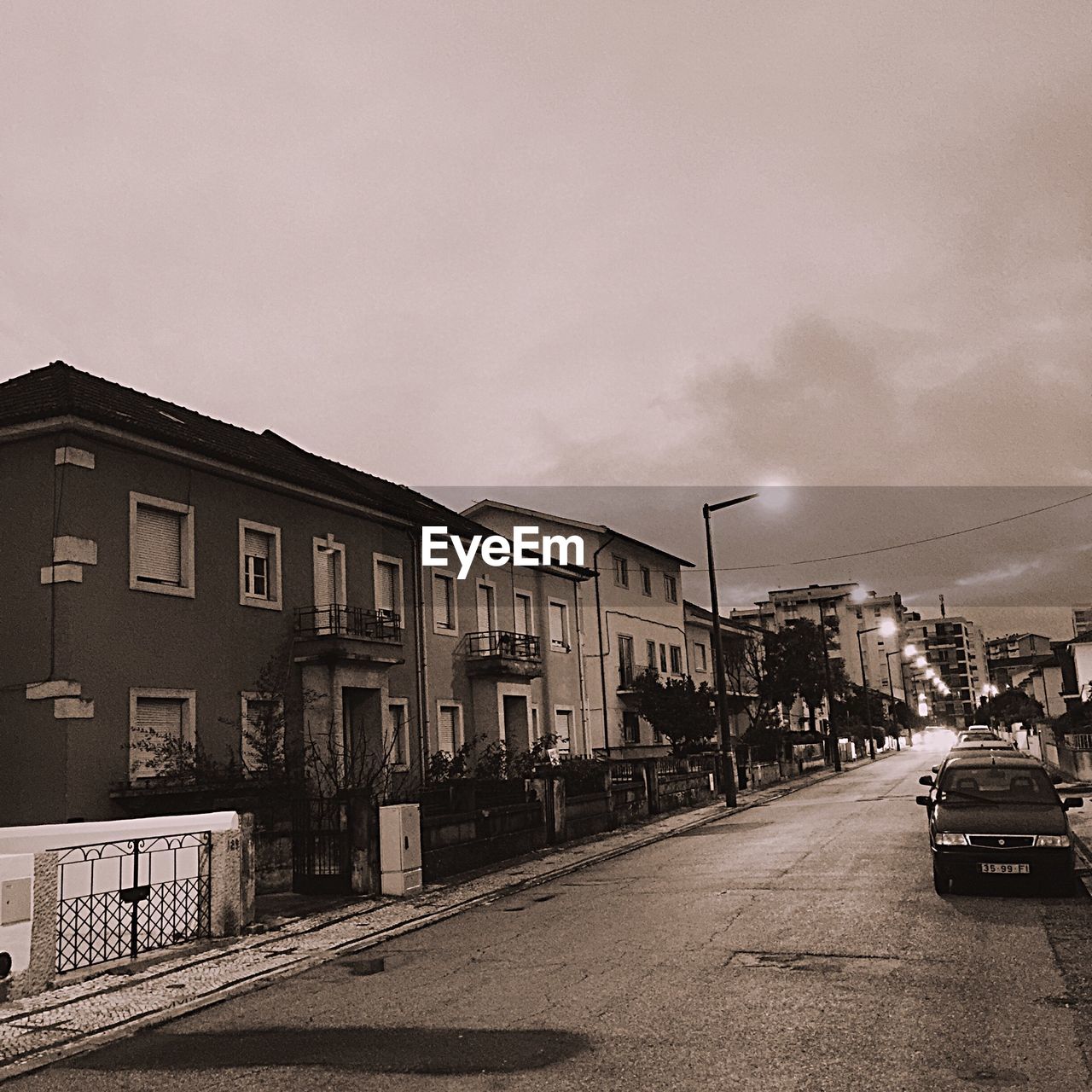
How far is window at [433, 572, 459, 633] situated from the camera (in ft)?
93.1

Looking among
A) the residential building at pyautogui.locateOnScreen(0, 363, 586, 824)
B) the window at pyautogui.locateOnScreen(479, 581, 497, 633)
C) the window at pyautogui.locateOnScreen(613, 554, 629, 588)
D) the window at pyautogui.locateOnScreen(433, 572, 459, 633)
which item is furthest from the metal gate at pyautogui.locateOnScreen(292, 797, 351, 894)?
the window at pyautogui.locateOnScreen(613, 554, 629, 588)

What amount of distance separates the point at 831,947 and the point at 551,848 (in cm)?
1174

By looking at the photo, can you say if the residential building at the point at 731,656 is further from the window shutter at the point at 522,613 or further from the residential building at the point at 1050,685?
the window shutter at the point at 522,613

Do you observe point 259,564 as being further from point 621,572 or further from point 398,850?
point 621,572

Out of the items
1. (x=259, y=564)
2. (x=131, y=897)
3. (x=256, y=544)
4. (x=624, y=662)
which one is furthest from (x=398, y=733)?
(x=624, y=662)

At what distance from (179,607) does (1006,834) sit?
13.8 metres

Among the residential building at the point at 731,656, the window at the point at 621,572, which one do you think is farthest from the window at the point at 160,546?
the residential building at the point at 731,656

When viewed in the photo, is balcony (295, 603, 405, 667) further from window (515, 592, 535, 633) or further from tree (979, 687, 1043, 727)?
tree (979, 687, 1043, 727)

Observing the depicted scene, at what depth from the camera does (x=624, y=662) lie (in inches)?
1770

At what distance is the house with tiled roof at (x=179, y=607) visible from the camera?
55.5 ft

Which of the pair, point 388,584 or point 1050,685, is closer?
point 388,584

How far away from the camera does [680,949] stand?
10.3 metres

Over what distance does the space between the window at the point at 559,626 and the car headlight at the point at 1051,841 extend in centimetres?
2326

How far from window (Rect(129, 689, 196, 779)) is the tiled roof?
14.8 feet
